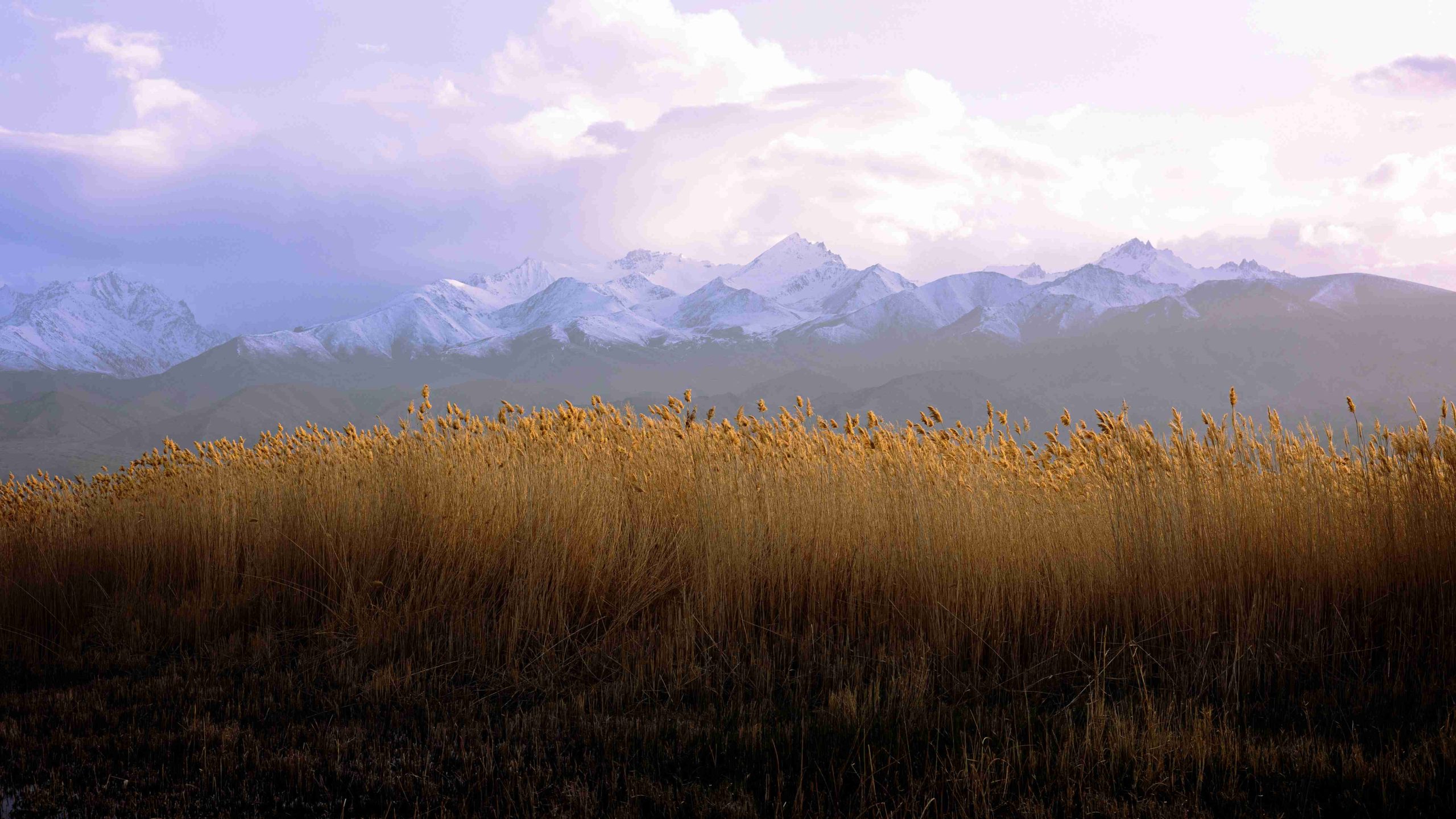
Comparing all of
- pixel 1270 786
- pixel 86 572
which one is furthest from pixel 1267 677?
pixel 86 572

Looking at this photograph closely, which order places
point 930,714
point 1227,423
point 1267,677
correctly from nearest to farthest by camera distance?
point 930,714
point 1267,677
point 1227,423

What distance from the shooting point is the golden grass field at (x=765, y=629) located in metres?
3.09

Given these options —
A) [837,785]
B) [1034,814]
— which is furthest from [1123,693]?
[837,785]

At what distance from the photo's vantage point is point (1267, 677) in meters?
3.94

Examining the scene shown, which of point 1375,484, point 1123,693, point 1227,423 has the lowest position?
point 1123,693

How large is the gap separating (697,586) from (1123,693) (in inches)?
89.2

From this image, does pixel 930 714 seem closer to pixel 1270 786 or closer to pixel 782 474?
pixel 1270 786

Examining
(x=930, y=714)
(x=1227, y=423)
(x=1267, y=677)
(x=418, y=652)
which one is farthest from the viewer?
(x=1227, y=423)

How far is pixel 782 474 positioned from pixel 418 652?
2.60 meters

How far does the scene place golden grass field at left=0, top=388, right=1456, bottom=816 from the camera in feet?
10.1

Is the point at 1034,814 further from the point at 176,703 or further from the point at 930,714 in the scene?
the point at 176,703

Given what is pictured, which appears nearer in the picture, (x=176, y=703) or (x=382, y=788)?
(x=382, y=788)

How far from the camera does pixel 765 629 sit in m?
4.64

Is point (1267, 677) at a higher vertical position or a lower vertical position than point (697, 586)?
lower
